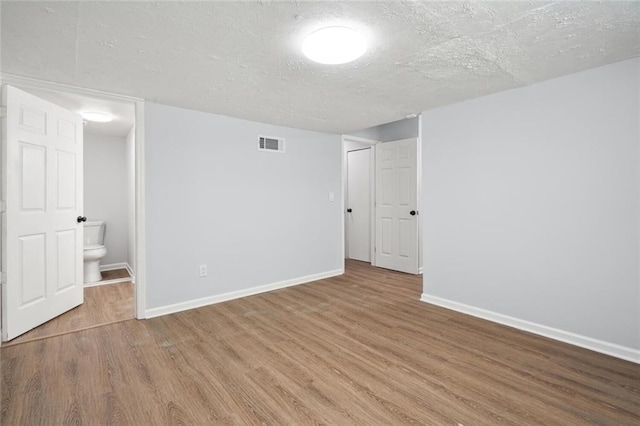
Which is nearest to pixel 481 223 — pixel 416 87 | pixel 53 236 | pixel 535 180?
pixel 535 180

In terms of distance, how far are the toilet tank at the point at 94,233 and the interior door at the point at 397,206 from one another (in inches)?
175

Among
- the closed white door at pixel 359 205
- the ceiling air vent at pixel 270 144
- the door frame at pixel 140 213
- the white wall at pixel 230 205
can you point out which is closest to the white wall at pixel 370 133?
the closed white door at pixel 359 205

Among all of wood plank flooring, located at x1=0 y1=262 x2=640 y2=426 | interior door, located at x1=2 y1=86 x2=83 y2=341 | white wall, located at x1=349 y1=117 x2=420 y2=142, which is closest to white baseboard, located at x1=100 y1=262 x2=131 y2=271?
interior door, located at x1=2 y1=86 x2=83 y2=341

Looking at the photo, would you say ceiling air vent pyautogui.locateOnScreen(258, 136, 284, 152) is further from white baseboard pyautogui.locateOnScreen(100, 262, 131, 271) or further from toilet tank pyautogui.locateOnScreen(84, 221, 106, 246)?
white baseboard pyautogui.locateOnScreen(100, 262, 131, 271)

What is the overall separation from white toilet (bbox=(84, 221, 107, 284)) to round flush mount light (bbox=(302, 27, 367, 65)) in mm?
4152

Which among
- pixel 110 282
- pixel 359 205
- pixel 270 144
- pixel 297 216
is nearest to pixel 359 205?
pixel 359 205

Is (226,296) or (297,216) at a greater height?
(297,216)

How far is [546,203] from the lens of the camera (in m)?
2.63

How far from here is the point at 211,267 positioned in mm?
3512

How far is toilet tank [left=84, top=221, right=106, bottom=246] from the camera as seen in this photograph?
471cm

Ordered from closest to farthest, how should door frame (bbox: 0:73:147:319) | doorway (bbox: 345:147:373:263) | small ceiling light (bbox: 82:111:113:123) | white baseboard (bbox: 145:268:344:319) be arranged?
door frame (bbox: 0:73:147:319)
white baseboard (bbox: 145:268:344:319)
small ceiling light (bbox: 82:111:113:123)
doorway (bbox: 345:147:373:263)

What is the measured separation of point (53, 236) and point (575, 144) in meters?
4.65

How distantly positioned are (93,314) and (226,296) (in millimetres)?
1299

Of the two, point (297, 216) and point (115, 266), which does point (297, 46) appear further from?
point (115, 266)
